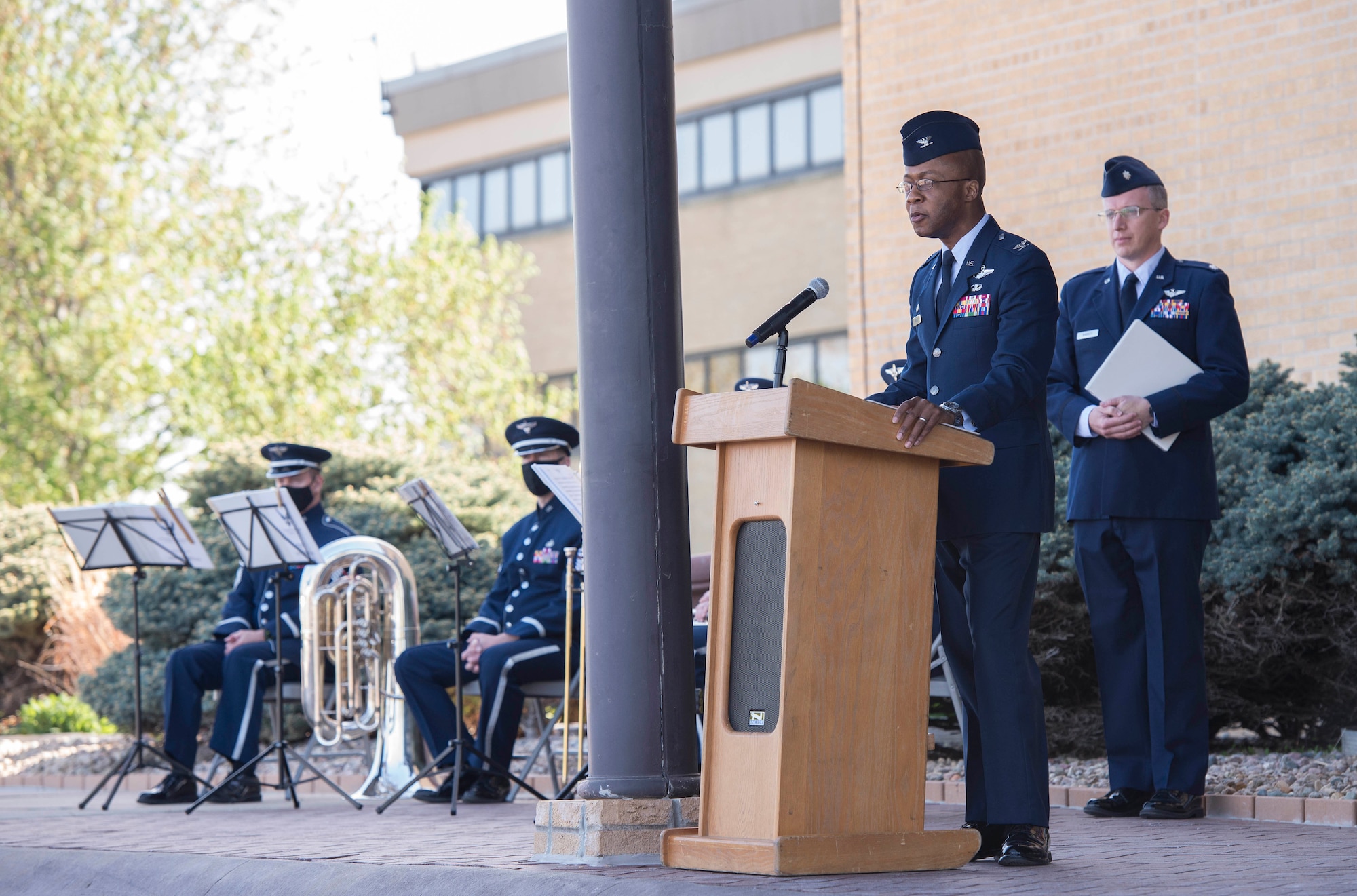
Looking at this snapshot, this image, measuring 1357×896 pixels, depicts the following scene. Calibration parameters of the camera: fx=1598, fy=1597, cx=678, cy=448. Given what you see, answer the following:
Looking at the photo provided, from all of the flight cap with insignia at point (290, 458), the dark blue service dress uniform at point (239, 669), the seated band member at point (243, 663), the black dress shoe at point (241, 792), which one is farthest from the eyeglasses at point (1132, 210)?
the black dress shoe at point (241, 792)

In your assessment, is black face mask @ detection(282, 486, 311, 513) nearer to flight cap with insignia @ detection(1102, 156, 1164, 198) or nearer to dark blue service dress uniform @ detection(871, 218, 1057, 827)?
flight cap with insignia @ detection(1102, 156, 1164, 198)

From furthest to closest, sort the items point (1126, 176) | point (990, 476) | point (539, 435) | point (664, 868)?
1. point (539, 435)
2. point (1126, 176)
3. point (990, 476)
4. point (664, 868)

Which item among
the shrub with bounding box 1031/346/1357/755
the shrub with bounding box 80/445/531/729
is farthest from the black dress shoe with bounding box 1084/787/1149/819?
the shrub with bounding box 80/445/531/729

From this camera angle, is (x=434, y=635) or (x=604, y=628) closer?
(x=604, y=628)

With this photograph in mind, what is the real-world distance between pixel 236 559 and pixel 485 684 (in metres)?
5.13

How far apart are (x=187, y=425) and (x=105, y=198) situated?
297 centimetres

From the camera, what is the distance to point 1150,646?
6070 mm

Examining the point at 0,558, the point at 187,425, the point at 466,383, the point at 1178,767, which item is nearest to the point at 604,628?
the point at 1178,767

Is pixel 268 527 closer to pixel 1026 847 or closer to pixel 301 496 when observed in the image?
pixel 301 496

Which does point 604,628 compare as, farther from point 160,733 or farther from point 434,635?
point 160,733

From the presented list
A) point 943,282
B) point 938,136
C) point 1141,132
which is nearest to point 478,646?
point 943,282

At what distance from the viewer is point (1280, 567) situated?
7535mm

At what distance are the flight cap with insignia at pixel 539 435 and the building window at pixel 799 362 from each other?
54.0ft

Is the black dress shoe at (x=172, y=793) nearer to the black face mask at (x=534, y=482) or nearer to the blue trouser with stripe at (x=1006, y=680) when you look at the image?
the black face mask at (x=534, y=482)
